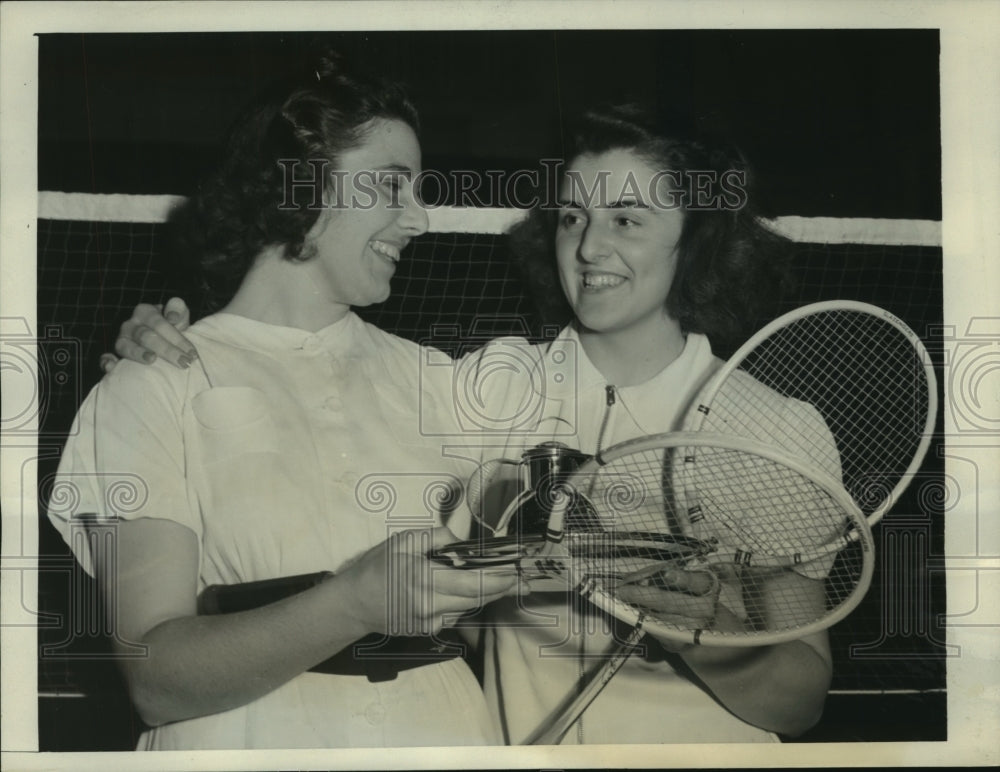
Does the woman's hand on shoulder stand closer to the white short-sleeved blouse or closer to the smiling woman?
the smiling woman

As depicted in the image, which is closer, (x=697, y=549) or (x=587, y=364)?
(x=697, y=549)

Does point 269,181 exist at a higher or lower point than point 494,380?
higher

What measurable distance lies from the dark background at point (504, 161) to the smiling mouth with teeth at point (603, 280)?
0.36ft

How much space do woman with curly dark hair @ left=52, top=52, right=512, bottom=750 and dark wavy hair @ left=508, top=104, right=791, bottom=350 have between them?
0.67 ft

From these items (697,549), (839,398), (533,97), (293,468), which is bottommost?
(697,549)

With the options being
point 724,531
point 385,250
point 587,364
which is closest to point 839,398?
point 724,531

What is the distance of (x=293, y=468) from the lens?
1.49 metres

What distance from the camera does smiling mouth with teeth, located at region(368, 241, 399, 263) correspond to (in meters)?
1.51

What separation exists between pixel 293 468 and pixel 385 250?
0.36 m

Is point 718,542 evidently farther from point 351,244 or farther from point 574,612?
point 351,244

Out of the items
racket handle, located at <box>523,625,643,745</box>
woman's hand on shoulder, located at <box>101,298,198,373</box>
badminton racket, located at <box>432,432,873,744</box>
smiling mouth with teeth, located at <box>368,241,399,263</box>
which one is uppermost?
smiling mouth with teeth, located at <box>368,241,399,263</box>

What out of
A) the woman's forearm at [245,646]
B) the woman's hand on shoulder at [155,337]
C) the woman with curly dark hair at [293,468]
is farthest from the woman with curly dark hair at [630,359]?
the woman's hand on shoulder at [155,337]

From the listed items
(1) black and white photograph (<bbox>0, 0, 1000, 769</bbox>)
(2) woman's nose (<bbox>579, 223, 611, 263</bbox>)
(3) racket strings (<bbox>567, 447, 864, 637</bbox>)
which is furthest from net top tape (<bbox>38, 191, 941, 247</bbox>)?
(3) racket strings (<bbox>567, 447, 864, 637</bbox>)

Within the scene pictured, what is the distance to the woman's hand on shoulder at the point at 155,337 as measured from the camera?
4.87ft
